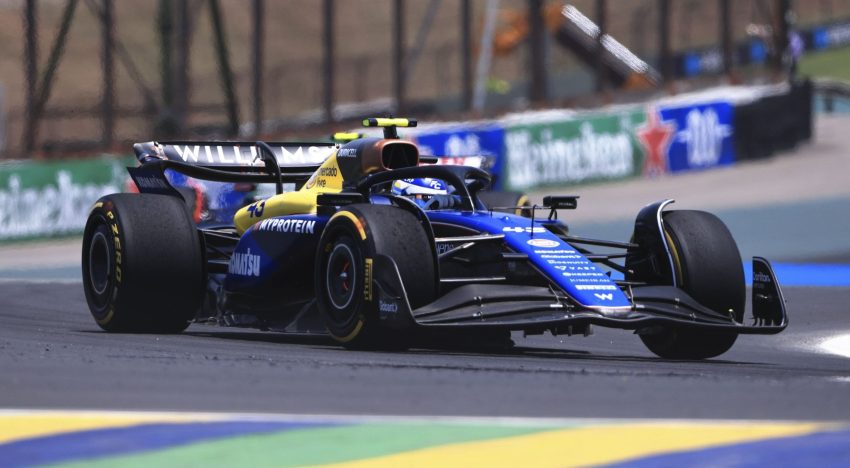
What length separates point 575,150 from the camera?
26.4 m

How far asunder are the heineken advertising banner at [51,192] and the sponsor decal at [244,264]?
381 inches

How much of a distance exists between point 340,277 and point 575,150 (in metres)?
17.4

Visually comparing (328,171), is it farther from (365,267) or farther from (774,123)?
(774,123)

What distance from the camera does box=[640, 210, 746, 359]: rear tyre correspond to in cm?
940

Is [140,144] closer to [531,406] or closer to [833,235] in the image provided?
[531,406]

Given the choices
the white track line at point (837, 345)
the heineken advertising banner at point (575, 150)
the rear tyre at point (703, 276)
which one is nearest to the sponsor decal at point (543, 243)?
the rear tyre at point (703, 276)

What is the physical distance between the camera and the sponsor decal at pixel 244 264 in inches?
402

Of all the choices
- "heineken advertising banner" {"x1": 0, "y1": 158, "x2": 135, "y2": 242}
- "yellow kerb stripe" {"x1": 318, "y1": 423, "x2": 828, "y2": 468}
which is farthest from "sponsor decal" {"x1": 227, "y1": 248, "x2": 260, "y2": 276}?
"heineken advertising banner" {"x1": 0, "y1": 158, "x2": 135, "y2": 242}

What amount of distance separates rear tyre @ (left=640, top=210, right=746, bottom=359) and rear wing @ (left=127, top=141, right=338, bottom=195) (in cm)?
306

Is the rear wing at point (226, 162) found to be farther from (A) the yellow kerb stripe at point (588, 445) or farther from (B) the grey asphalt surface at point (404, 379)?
(A) the yellow kerb stripe at point (588, 445)

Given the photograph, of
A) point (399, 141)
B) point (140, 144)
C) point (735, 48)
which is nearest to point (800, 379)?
point (399, 141)

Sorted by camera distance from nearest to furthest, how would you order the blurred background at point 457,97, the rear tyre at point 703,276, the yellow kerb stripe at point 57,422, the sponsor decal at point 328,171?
1. the yellow kerb stripe at point 57,422
2. the rear tyre at point 703,276
3. the sponsor decal at point 328,171
4. the blurred background at point 457,97

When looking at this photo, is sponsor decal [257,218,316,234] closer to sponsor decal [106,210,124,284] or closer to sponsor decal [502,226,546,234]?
sponsor decal [106,210,124,284]

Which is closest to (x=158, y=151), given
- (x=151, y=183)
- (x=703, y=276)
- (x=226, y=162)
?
(x=151, y=183)
